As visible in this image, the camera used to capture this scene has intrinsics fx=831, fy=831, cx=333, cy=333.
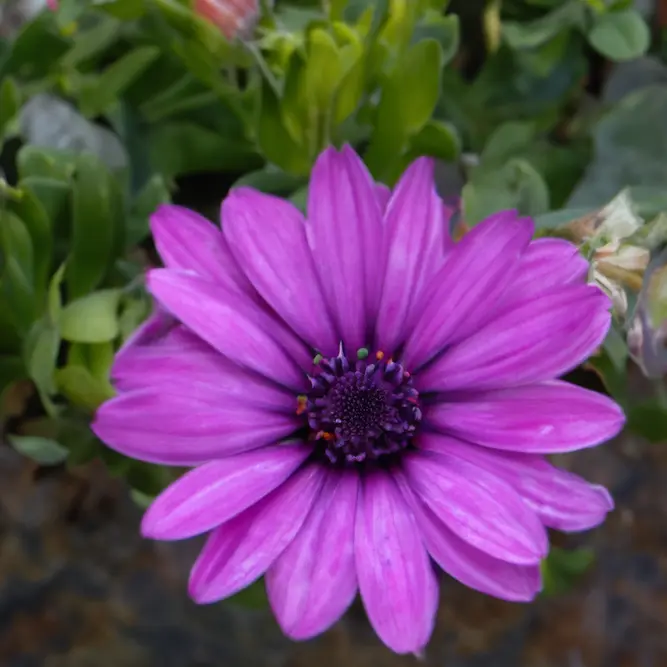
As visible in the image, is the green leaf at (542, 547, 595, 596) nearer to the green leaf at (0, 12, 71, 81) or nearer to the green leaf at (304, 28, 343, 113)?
the green leaf at (304, 28, 343, 113)

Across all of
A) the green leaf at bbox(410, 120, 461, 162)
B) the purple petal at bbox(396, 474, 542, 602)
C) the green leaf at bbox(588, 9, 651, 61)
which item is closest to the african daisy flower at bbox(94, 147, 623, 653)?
the purple petal at bbox(396, 474, 542, 602)

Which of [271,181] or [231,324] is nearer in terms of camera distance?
[231,324]

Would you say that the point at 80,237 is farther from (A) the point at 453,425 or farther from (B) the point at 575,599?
(B) the point at 575,599

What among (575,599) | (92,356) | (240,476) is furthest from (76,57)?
(575,599)

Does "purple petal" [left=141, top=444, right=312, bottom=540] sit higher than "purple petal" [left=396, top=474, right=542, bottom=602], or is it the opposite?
"purple petal" [left=141, top=444, right=312, bottom=540]

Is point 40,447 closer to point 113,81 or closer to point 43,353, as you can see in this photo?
point 43,353

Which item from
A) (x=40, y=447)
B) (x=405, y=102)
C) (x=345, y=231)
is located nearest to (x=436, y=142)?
(x=405, y=102)

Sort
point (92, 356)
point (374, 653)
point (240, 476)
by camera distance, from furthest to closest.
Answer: point (374, 653) < point (92, 356) < point (240, 476)
